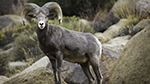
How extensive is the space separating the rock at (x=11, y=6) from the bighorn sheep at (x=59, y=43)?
13.8 m

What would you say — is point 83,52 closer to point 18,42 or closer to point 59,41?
point 59,41

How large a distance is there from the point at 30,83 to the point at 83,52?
1526mm

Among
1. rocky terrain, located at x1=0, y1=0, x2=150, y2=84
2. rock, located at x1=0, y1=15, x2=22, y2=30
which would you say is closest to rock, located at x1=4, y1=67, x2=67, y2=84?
rocky terrain, located at x1=0, y1=0, x2=150, y2=84

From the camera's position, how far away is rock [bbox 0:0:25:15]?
55.6 ft

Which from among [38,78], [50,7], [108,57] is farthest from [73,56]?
[108,57]

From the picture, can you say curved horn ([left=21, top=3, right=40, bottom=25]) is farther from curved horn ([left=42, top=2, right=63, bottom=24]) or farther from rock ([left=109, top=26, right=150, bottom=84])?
rock ([left=109, top=26, right=150, bottom=84])

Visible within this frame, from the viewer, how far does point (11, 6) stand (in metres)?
17.0

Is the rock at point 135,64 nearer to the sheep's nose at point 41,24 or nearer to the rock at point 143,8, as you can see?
the sheep's nose at point 41,24

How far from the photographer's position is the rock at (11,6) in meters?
16.9

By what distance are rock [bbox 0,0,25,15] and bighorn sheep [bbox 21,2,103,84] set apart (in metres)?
13.8

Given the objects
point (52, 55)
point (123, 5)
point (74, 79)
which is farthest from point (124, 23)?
point (52, 55)

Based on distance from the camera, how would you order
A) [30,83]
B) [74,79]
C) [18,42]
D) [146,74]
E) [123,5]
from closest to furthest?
[146,74] → [30,83] → [74,79] → [18,42] → [123,5]

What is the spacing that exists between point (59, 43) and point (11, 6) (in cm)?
1470

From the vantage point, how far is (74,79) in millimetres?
5723
